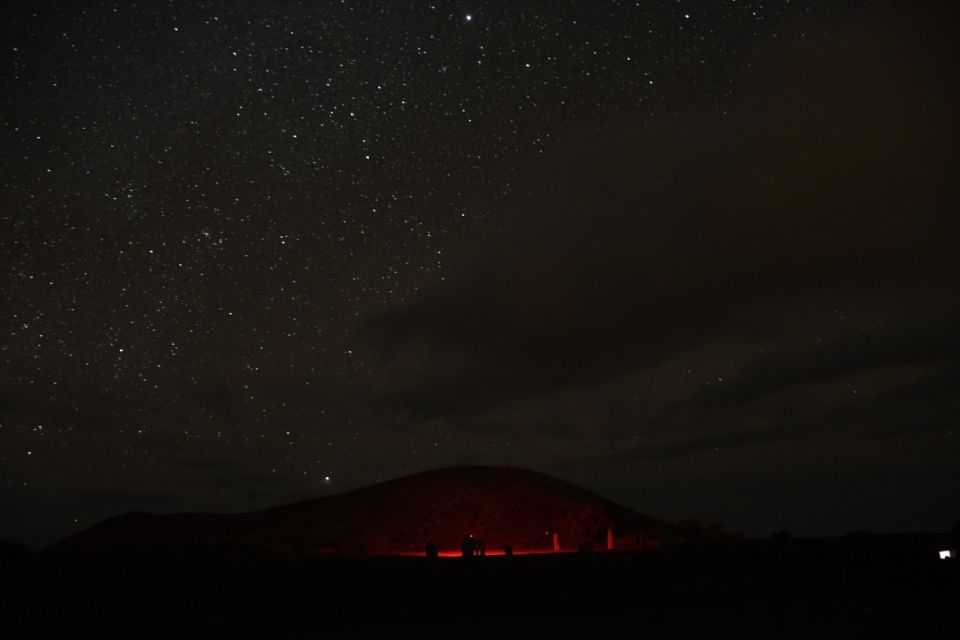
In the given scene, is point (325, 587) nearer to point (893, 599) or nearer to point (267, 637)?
point (267, 637)

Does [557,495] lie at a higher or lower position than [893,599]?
higher

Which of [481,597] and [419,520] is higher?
[419,520]

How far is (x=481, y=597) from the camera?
17.6 meters

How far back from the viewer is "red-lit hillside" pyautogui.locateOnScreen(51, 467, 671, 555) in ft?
140

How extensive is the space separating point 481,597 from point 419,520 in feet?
95.2

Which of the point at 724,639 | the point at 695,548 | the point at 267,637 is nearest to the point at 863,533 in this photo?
the point at 695,548

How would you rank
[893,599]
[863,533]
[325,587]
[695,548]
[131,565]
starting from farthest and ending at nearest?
[863,533] → [695,548] → [131,565] → [325,587] → [893,599]

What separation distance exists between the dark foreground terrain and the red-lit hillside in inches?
694

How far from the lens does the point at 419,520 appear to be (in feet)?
151

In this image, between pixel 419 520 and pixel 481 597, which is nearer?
pixel 481 597

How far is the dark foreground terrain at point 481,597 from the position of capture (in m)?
14.0

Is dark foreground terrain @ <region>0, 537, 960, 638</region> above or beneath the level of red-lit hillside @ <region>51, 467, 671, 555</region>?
beneath

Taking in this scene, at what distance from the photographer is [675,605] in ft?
53.3

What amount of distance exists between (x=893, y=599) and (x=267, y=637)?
11.9 m
